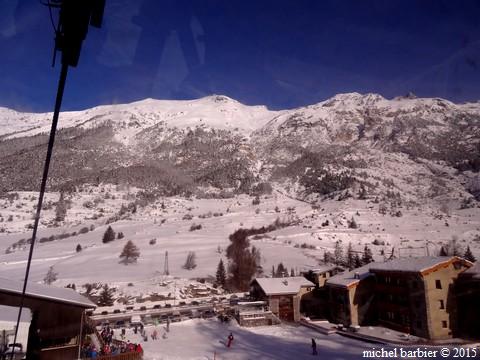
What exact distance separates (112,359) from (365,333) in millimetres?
23830

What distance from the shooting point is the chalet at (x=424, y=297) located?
3225 centimetres

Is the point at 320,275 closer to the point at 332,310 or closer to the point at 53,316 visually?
the point at 332,310

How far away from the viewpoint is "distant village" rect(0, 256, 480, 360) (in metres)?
19.2

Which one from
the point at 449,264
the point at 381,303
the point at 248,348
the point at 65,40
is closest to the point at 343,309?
the point at 381,303

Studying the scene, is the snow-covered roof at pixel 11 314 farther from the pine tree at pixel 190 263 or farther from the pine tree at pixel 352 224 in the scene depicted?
the pine tree at pixel 352 224

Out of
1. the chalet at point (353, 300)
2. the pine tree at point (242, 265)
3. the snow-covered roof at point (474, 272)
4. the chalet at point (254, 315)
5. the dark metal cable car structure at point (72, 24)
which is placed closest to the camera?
the dark metal cable car structure at point (72, 24)

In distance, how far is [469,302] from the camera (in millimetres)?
32656

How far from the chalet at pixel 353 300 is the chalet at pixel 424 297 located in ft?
6.30

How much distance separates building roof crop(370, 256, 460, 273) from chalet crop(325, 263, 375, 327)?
6.21 feet

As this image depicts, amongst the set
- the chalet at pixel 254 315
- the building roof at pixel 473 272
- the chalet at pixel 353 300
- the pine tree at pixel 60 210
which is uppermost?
the pine tree at pixel 60 210

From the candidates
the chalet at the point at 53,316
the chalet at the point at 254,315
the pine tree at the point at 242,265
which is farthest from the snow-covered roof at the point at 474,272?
the pine tree at the point at 242,265

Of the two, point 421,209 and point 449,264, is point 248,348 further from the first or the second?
point 421,209

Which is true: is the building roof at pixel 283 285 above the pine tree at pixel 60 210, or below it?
below

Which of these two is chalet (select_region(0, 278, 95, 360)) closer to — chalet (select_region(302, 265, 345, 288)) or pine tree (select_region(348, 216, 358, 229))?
chalet (select_region(302, 265, 345, 288))
